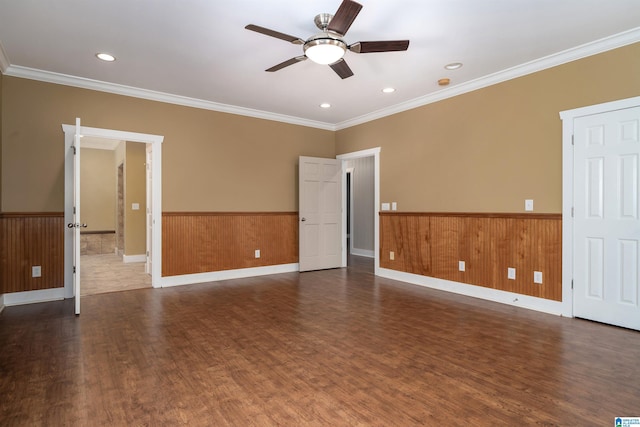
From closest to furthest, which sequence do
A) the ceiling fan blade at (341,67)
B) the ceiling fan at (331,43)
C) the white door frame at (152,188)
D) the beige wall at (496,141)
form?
1. the ceiling fan at (331,43)
2. the ceiling fan blade at (341,67)
3. the beige wall at (496,141)
4. the white door frame at (152,188)

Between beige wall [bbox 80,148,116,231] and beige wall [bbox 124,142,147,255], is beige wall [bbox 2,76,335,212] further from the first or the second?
beige wall [bbox 80,148,116,231]

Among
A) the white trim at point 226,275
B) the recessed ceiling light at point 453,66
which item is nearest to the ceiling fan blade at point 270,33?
the recessed ceiling light at point 453,66

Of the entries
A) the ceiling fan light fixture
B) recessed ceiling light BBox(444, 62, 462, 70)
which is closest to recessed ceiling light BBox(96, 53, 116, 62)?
the ceiling fan light fixture

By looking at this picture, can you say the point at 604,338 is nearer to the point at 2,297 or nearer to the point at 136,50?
the point at 136,50

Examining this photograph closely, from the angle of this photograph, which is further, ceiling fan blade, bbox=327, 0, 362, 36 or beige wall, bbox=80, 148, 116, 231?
beige wall, bbox=80, 148, 116, 231

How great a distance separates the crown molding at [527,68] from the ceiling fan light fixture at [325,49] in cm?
234

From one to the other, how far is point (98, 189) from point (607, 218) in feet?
33.6

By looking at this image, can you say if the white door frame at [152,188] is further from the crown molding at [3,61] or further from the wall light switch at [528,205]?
the wall light switch at [528,205]

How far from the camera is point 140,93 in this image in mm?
4871

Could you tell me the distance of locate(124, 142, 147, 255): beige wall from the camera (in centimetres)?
745

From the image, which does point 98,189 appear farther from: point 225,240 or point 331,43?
point 331,43

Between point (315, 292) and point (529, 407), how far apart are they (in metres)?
3.04

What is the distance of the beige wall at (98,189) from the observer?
891 centimetres

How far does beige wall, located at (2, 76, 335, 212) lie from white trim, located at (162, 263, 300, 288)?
39.7 inches
